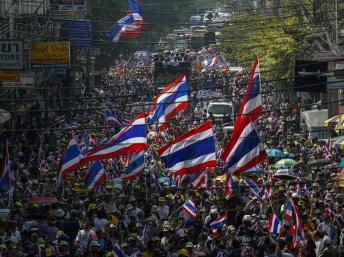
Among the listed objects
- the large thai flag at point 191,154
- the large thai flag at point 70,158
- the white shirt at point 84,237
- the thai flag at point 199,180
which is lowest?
the thai flag at point 199,180

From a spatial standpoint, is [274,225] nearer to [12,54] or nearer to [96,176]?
[96,176]

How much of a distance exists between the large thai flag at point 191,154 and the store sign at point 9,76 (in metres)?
7.97

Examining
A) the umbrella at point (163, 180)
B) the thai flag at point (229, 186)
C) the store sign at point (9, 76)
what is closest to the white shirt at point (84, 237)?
the thai flag at point (229, 186)

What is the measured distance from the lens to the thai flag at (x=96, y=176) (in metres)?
30.4

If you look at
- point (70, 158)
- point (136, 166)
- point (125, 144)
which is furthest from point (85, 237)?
point (136, 166)

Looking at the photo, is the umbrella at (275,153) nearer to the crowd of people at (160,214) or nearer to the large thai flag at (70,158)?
the crowd of people at (160,214)

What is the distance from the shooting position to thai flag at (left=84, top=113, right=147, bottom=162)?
93.9 ft

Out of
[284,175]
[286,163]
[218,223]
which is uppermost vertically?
[218,223]

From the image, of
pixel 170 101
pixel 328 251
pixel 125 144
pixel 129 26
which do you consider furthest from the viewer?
pixel 129 26

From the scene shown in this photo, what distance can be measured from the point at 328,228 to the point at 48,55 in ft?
59.8

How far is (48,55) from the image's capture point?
41656mm

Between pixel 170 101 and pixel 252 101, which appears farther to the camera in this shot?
pixel 170 101

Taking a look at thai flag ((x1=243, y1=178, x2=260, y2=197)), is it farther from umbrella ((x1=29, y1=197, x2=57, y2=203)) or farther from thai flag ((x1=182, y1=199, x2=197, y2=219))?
umbrella ((x1=29, y1=197, x2=57, y2=203))

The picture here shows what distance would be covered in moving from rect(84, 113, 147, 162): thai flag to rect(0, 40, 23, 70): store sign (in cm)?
498
